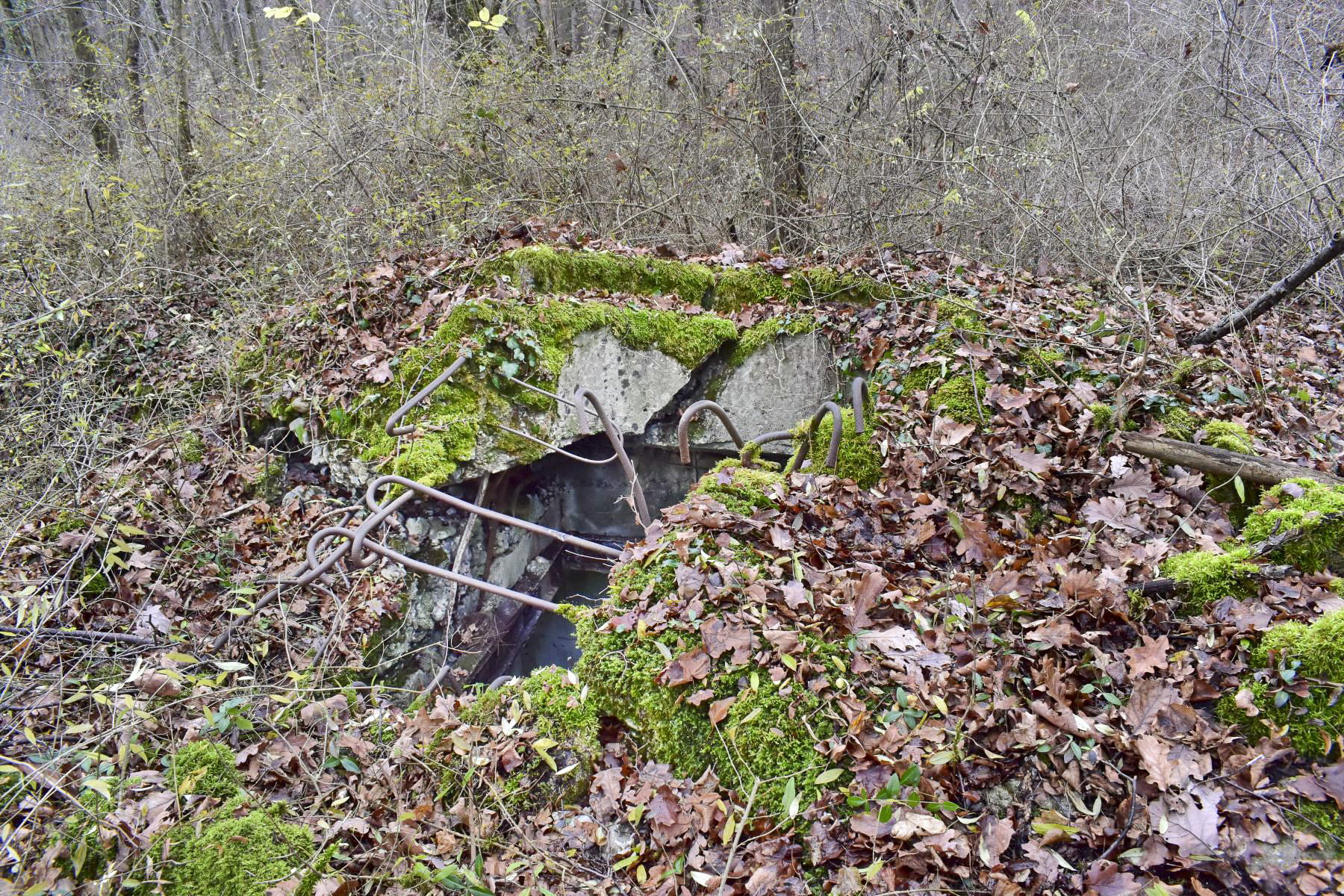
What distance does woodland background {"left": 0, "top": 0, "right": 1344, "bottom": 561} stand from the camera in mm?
5594

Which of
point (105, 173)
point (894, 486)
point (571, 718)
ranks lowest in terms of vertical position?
point (571, 718)

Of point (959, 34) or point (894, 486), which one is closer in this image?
point (894, 486)

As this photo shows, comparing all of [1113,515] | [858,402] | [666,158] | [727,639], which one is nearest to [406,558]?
[727,639]

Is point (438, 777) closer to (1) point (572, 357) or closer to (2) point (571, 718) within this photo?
(2) point (571, 718)

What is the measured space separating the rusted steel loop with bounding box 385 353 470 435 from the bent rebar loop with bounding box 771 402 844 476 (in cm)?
205

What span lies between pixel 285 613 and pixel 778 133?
588 centimetres

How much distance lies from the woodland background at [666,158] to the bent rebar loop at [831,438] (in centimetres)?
271

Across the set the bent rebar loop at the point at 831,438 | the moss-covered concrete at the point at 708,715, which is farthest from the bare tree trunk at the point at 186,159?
the moss-covered concrete at the point at 708,715

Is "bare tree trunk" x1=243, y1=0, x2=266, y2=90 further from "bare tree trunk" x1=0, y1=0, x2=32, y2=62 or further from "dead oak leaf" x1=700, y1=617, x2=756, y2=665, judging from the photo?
"dead oak leaf" x1=700, y1=617, x2=756, y2=665

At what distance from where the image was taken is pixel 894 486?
3.64 m

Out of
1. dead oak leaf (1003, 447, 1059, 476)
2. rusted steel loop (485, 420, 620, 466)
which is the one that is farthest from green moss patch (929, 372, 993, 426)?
rusted steel loop (485, 420, 620, 466)

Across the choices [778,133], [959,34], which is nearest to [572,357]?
[778,133]

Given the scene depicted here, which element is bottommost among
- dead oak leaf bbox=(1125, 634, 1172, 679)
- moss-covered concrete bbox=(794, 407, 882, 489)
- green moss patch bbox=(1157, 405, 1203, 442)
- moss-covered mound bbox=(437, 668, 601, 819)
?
moss-covered mound bbox=(437, 668, 601, 819)

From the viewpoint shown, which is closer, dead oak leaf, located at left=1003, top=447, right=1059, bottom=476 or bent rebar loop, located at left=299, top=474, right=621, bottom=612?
bent rebar loop, located at left=299, top=474, right=621, bottom=612
